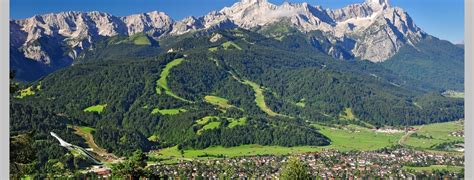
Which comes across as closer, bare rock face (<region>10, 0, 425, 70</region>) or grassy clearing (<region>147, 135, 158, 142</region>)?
grassy clearing (<region>147, 135, 158, 142</region>)

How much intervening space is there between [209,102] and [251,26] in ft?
239

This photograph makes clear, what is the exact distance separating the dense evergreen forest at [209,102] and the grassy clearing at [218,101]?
0.37m

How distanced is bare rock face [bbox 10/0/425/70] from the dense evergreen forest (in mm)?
42947

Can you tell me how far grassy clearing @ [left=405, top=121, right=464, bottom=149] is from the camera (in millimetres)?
39844

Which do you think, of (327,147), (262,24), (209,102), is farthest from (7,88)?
(262,24)

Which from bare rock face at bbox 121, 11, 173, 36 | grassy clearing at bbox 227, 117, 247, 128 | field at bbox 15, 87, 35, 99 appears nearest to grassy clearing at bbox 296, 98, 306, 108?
grassy clearing at bbox 227, 117, 247, 128

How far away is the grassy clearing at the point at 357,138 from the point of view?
126ft

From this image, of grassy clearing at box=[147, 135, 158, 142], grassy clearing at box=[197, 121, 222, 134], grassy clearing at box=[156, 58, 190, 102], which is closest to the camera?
grassy clearing at box=[147, 135, 158, 142]

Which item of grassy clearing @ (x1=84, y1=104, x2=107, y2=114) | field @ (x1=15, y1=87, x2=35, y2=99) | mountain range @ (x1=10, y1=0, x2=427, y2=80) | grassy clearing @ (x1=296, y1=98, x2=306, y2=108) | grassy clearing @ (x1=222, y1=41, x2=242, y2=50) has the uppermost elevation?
mountain range @ (x1=10, y1=0, x2=427, y2=80)

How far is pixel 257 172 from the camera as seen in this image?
27344 mm

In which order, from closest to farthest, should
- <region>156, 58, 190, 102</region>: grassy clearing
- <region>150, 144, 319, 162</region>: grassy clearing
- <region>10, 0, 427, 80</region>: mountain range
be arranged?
<region>150, 144, 319, 162</region>: grassy clearing < <region>156, 58, 190, 102</region>: grassy clearing < <region>10, 0, 427, 80</region>: mountain range

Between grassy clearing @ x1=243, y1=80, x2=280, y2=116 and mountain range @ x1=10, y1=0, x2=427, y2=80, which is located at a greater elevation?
mountain range @ x1=10, y1=0, x2=427, y2=80

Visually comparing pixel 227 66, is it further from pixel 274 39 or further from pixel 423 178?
pixel 423 178

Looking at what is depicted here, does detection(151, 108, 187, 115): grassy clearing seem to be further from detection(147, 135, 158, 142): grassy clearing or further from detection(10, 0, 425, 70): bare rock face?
detection(10, 0, 425, 70): bare rock face
